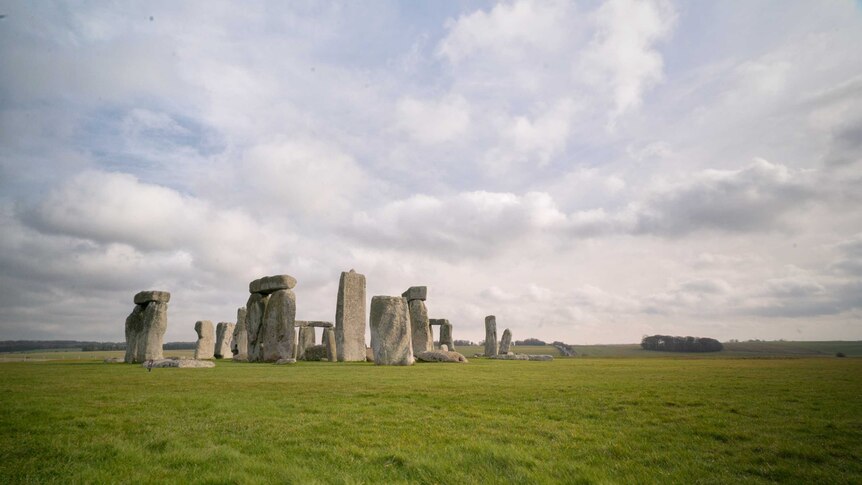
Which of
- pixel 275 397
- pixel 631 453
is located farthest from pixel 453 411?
pixel 275 397

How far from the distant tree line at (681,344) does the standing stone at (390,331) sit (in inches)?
2369

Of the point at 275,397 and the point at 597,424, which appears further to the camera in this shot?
the point at 275,397

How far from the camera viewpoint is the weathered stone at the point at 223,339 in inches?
1171

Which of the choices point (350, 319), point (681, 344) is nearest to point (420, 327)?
point (350, 319)

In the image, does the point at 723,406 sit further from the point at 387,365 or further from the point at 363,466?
the point at 387,365

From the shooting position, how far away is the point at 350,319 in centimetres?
2039

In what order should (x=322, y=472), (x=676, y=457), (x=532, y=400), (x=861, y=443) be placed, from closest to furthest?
(x=322, y=472) → (x=676, y=457) → (x=861, y=443) → (x=532, y=400)

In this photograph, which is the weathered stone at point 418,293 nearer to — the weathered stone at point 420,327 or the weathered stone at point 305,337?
the weathered stone at point 420,327

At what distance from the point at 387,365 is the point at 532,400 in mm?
10405

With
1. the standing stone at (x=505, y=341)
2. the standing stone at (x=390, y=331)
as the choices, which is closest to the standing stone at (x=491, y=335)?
the standing stone at (x=505, y=341)

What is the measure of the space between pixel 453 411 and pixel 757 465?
3685 millimetres

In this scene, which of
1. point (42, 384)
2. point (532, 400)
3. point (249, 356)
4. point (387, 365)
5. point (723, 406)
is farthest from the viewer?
point (249, 356)

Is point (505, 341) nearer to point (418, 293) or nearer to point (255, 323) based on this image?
point (418, 293)

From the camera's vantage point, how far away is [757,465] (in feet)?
12.9
